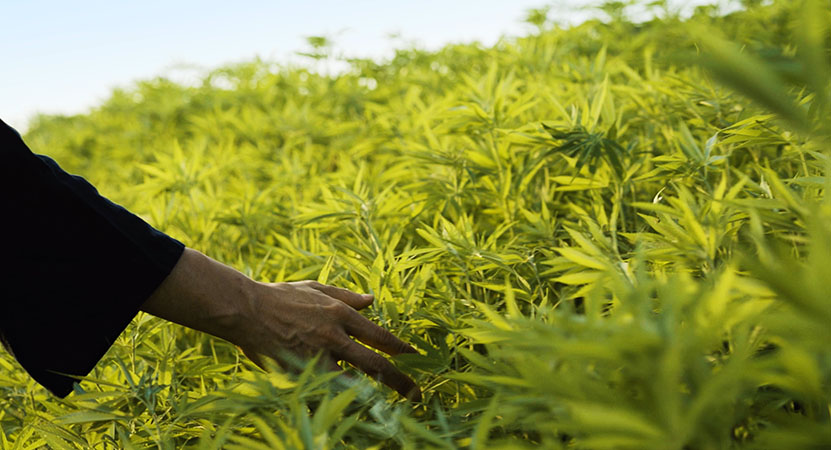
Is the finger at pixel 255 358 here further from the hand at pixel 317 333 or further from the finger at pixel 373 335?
the finger at pixel 373 335

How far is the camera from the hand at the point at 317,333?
948mm

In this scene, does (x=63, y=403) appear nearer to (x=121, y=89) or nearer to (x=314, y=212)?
(x=314, y=212)

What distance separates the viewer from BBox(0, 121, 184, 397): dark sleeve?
95 cm

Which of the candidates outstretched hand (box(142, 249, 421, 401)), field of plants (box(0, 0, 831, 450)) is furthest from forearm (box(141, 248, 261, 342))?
field of plants (box(0, 0, 831, 450))

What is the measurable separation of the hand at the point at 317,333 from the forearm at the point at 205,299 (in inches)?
1.0

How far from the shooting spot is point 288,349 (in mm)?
974

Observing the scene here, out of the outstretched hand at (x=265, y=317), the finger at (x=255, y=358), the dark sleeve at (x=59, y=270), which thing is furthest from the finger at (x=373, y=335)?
the dark sleeve at (x=59, y=270)

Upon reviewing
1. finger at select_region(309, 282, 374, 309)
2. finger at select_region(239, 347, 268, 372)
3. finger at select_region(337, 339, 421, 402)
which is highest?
finger at select_region(309, 282, 374, 309)

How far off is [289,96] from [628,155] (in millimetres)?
2149

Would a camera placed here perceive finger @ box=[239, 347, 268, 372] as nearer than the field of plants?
No

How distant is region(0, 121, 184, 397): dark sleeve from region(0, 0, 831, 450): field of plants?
0.29 feet

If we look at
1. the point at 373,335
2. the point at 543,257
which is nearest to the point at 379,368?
the point at 373,335

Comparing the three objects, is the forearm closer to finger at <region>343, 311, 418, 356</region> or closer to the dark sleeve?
the dark sleeve

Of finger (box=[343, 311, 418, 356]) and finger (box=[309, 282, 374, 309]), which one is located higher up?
finger (box=[309, 282, 374, 309])
